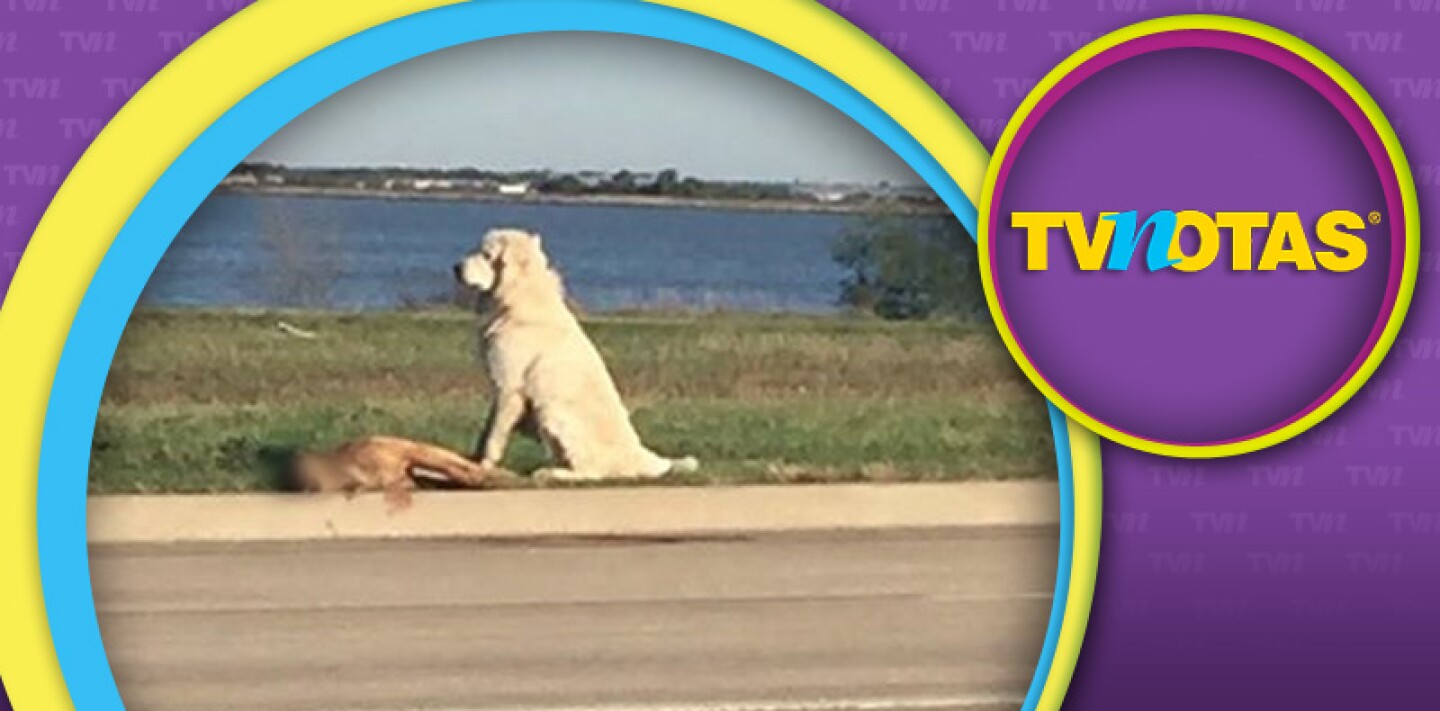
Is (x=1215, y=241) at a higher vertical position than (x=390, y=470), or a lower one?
higher

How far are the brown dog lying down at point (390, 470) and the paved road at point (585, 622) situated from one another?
0.09 metres

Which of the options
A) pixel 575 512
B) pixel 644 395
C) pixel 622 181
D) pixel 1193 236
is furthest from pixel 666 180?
pixel 1193 236

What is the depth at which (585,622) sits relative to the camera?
2990 millimetres

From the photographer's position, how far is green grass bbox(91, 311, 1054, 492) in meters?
2.86

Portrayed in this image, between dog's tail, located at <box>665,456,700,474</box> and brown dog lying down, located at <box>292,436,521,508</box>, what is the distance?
22 centimetres

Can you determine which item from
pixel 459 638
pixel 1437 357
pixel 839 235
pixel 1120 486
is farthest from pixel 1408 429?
pixel 459 638

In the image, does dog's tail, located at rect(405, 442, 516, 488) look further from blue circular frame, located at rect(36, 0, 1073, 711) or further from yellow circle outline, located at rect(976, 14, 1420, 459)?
yellow circle outline, located at rect(976, 14, 1420, 459)

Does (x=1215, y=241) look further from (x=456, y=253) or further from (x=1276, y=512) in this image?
(x=456, y=253)

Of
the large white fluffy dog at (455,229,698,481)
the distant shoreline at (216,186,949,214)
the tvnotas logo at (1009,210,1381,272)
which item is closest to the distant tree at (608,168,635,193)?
the distant shoreline at (216,186,949,214)

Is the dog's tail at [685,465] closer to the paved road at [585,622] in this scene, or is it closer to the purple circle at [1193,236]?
the paved road at [585,622]

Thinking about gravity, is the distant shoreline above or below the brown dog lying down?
above

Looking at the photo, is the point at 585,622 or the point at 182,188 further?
the point at 585,622

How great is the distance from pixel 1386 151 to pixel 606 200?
1057 millimetres

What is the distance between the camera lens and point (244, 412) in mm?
2898
